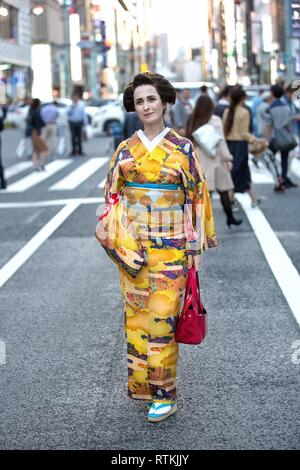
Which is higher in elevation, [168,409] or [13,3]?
[13,3]

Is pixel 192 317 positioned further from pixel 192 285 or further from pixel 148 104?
pixel 148 104

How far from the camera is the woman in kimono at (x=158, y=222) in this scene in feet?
16.9

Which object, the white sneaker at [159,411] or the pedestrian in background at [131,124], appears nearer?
the white sneaker at [159,411]

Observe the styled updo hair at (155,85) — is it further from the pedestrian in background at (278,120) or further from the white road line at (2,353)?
the pedestrian in background at (278,120)

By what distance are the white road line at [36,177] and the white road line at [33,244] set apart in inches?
159

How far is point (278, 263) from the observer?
10.1m

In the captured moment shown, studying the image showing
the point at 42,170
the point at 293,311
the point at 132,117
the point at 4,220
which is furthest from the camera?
the point at 42,170

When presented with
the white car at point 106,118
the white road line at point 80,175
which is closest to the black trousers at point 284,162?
the white road line at point 80,175

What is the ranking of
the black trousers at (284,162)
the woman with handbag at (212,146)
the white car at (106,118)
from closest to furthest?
the woman with handbag at (212,146) < the black trousers at (284,162) < the white car at (106,118)

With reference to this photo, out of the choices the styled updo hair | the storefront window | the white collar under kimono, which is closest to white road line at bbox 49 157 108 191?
the styled updo hair

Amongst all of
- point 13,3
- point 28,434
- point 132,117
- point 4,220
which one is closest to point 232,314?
point 28,434

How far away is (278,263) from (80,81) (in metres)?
111
